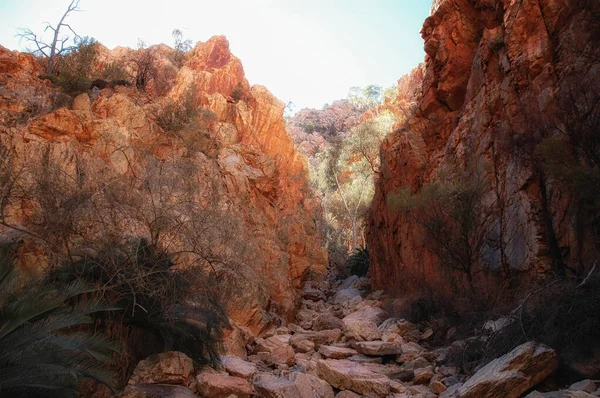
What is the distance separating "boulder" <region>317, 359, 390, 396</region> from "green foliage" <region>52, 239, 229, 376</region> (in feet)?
6.67

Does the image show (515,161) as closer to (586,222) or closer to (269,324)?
(586,222)

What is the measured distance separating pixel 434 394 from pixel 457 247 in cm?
656

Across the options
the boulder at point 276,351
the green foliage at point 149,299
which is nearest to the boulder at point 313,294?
the boulder at point 276,351

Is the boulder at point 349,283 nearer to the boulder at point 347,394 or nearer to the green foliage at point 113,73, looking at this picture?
the green foliage at point 113,73

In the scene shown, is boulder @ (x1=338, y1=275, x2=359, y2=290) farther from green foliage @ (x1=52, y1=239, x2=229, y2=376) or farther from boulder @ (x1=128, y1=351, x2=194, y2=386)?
boulder @ (x1=128, y1=351, x2=194, y2=386)

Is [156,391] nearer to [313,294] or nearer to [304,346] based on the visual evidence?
[304,346]

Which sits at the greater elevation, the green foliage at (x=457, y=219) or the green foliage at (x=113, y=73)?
the green foliage at (x=113, y=73)

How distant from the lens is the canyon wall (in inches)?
310

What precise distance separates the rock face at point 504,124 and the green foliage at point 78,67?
13574 mm

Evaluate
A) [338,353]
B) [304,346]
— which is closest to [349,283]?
[304,346]

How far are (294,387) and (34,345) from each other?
3.72m

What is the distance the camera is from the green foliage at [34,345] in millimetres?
4504

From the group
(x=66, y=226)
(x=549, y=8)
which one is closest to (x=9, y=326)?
(x=66, y=226)

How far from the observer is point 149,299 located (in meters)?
7.43
